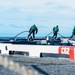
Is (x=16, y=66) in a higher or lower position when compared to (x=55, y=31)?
lower

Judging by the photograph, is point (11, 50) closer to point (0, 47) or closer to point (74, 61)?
point (0, 47)

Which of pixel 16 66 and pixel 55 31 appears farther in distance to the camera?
pixel 55 31

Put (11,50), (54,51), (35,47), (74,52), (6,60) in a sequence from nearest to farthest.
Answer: (6,60), (74,52), (54,51), (35,47), (11,50)

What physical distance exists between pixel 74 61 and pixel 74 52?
54 centimetres

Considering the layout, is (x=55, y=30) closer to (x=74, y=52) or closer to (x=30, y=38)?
(x=30, y=38)

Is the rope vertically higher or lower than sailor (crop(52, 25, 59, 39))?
lower

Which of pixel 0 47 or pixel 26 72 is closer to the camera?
pixel 26 72

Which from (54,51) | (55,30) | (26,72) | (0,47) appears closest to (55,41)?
(55,30)

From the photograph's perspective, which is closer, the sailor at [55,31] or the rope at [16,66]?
the rope at [16,66]

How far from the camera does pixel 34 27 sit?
2798 cm

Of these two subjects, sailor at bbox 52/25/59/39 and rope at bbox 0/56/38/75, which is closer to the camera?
rope at bbox 0/56/38/75

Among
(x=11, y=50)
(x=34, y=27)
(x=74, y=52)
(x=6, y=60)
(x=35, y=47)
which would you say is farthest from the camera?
(x=34, y=27)

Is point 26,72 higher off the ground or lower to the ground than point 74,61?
higher

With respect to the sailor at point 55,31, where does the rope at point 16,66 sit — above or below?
below
